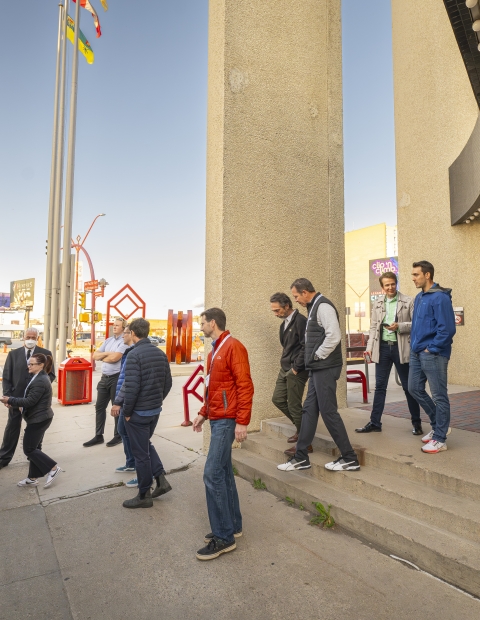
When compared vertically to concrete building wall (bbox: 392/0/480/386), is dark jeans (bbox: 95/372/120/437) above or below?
below

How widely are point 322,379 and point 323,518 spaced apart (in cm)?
118

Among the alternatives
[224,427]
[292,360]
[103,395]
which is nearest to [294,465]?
[292,360]

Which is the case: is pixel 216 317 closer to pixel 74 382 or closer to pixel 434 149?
pixel 74 382

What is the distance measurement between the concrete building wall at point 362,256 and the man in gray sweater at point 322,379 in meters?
83.8

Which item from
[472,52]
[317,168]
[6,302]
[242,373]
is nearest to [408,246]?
[317,168]

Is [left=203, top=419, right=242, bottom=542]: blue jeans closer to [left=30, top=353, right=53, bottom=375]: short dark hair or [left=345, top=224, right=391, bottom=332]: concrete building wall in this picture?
[left=30, top=353, right=53, bottom=375]: short dark hair

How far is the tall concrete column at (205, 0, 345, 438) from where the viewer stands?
5914mm

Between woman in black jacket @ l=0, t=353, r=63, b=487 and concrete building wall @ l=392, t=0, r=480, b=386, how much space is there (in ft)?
26.6

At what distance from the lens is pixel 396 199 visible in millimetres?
10898

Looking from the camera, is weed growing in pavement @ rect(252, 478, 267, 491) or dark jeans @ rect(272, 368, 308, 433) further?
dark jeans @ rect(272, 368, 308, 433)

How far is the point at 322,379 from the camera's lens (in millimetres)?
4094

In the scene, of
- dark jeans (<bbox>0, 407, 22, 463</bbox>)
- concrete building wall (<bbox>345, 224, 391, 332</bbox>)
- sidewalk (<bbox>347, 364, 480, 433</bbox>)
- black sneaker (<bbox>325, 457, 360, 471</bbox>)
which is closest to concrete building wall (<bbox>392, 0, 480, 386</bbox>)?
sidewalk (<bbox>347, 364, 480, 433</bbox>)

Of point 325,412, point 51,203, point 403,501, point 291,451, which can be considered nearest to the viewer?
point 403,501

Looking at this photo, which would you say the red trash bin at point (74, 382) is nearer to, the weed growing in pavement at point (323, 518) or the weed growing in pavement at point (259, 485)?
the weed growing in pavement at point (259, 485)
